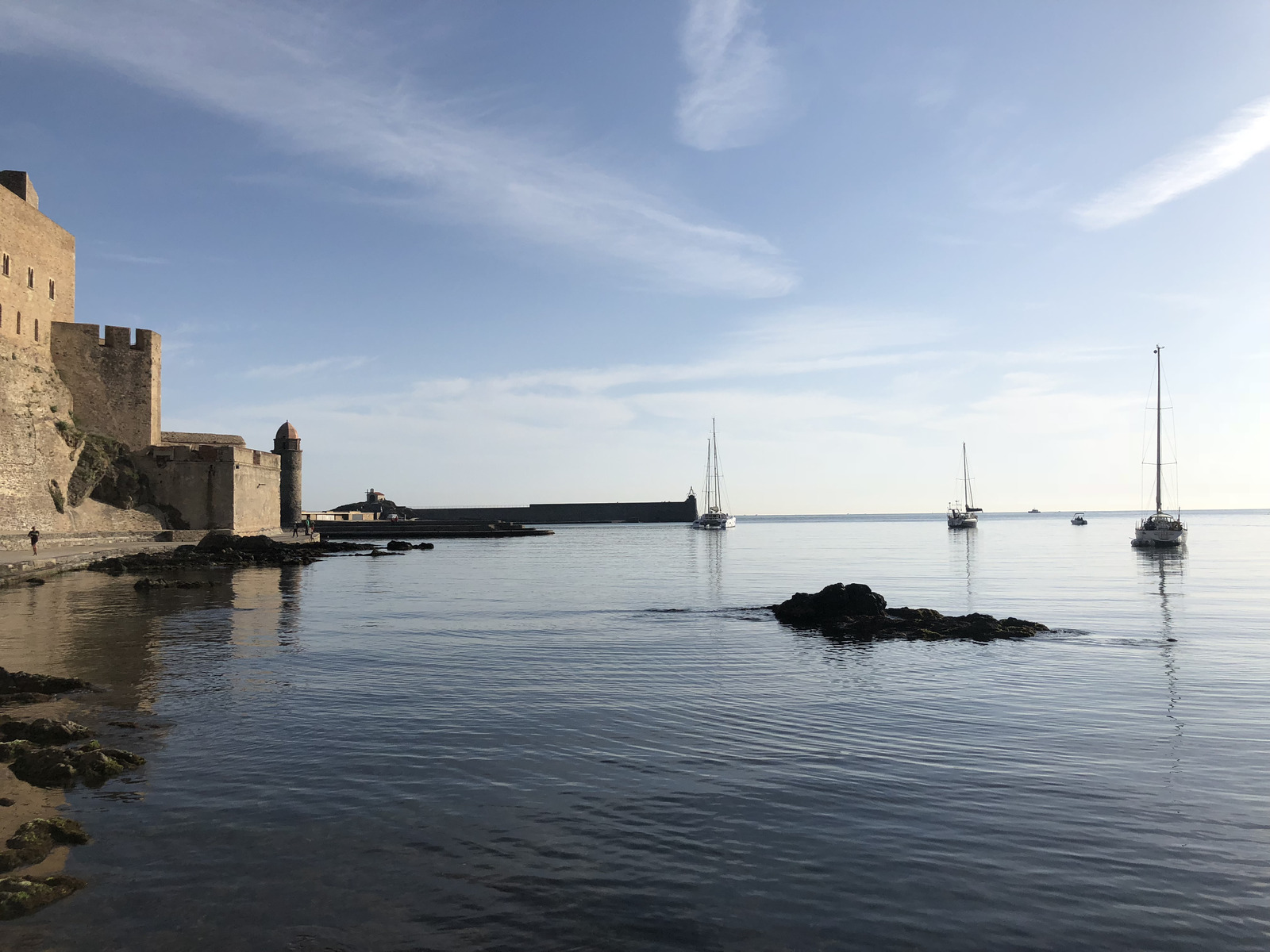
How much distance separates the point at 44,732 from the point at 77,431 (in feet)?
118

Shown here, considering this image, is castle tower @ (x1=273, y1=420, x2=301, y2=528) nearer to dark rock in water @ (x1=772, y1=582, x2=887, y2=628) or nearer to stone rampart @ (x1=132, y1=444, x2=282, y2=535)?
stone rampart @ (x1=132, y1=444, x2=282, y2=535)

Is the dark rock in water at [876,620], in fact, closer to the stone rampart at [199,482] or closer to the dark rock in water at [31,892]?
the dark rock in water at [31,892]

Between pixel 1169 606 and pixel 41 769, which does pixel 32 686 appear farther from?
pixel 1169 606

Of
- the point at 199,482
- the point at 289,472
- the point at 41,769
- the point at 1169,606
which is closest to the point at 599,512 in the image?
the point at 289,472

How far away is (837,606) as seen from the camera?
17.8m

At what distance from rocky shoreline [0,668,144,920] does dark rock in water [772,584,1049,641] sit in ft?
41.8

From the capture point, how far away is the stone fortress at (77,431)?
106 feet

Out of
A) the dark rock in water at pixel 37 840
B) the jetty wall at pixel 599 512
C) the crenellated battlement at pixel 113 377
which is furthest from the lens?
the jetty wall at pixel 599 512

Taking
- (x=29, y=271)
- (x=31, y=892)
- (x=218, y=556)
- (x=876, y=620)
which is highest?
(x=29, y=271)

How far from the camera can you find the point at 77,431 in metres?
36.7

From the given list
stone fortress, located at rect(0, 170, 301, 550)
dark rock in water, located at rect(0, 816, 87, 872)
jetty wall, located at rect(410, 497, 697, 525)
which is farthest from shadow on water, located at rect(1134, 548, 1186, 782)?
jetty wall, located at rect(410, 497, 697, 525)

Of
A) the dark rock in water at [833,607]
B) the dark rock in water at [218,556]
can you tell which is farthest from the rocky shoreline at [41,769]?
the dark rock in water at [218,556]

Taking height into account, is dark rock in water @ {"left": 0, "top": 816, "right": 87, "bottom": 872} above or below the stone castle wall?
below

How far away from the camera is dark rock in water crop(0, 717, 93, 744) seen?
732cm
